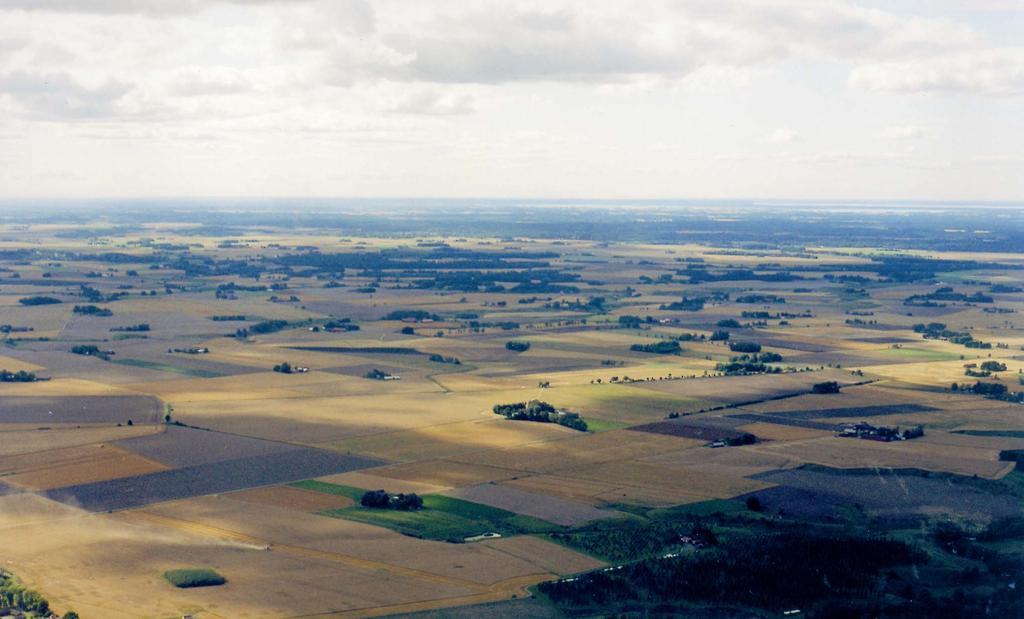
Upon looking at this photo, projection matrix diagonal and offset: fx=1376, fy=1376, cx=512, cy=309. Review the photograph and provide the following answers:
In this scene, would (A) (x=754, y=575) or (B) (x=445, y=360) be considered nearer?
(A) (x=754, y=575)

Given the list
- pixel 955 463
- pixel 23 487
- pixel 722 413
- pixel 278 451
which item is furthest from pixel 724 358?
pixel 23 487

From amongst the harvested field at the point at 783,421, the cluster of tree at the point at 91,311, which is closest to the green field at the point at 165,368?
the cluster of tree at the point at 91,311

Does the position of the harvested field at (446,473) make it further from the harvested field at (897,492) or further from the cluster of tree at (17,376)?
the cluster of tree at (17,376)

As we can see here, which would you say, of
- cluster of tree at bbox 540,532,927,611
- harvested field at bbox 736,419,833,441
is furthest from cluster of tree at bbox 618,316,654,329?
cluster of tree at bbox 540,532,927,611

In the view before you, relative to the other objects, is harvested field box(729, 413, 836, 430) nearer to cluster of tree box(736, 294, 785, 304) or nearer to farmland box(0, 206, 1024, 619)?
farmland box(0, 206, 1024, 619)

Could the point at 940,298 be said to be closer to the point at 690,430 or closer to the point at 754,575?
the point at 690,430

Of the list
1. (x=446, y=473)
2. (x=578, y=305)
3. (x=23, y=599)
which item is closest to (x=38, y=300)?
(x=578, y=305)
